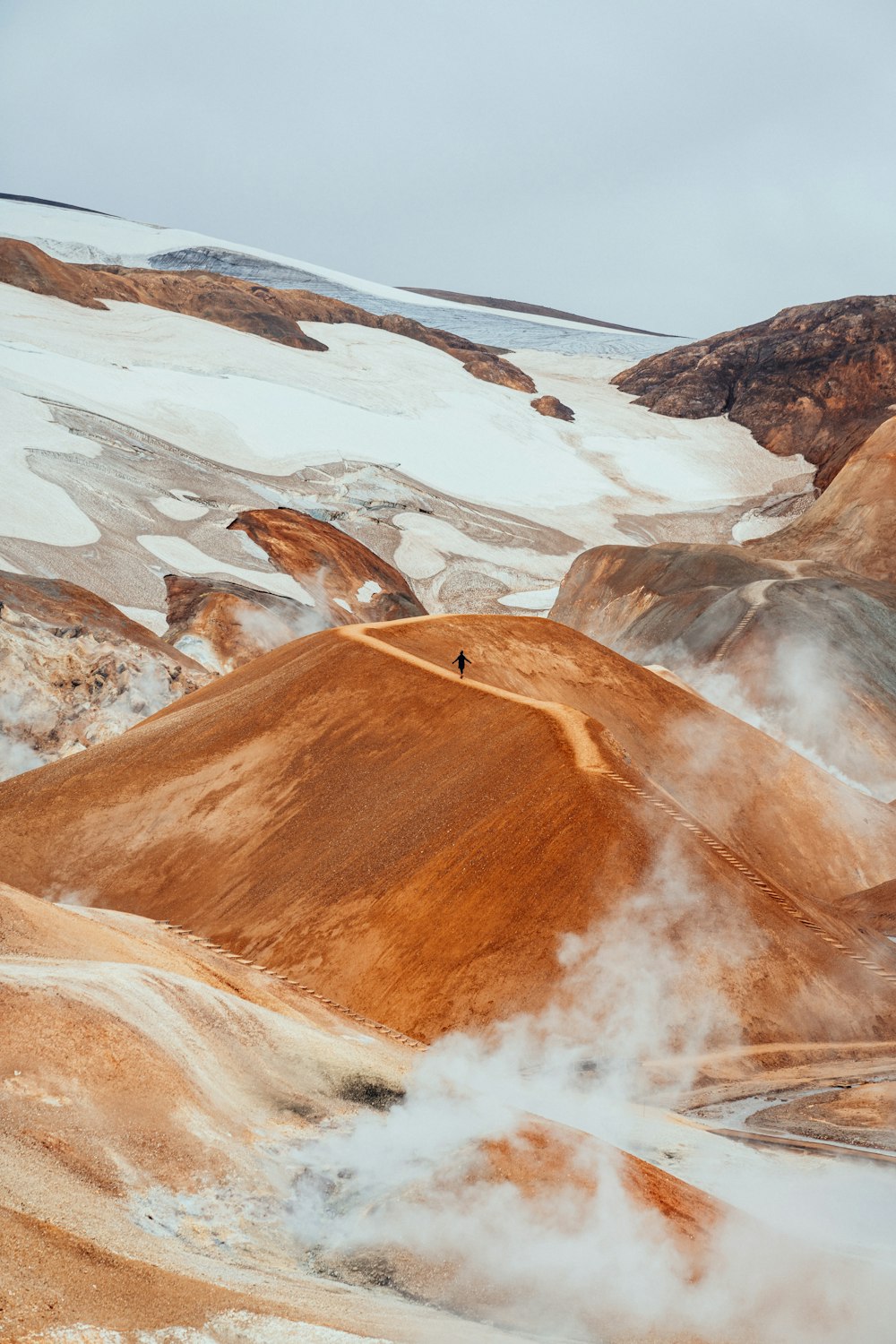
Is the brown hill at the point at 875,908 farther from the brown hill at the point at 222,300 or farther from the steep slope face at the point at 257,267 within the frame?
the steep slope face at the point at 257,267

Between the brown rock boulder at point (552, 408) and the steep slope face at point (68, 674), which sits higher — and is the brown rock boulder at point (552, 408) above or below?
above

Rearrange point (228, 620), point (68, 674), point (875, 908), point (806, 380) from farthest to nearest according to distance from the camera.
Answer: point (806, 380)
point (228, 620)
point (68, 674)
point (875, 908)

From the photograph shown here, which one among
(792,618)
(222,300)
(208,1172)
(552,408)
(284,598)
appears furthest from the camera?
(222,300)

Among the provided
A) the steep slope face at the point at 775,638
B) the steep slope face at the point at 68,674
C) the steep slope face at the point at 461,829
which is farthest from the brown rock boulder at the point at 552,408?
the steep slope face at the point at 461,829

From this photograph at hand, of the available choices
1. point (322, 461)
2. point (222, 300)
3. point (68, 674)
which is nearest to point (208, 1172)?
point (68, 674)

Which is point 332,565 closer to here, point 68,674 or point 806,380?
point 68,674
